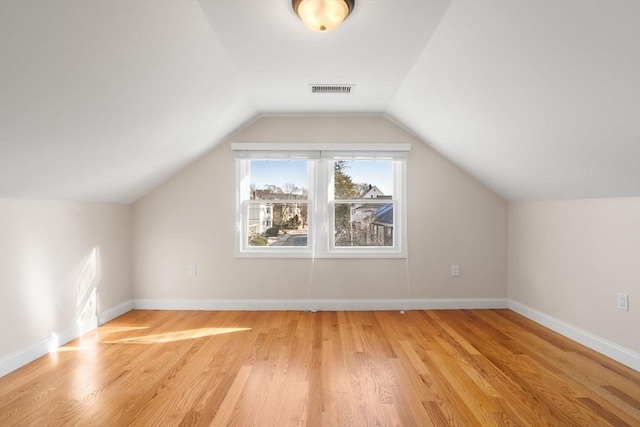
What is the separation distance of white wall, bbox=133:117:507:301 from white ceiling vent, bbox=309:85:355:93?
0.73 metres

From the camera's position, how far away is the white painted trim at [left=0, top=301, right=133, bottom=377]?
2328 millimetres

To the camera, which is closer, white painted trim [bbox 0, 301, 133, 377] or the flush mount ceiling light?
the flush mount ceiling light

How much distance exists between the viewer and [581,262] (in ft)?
9.44

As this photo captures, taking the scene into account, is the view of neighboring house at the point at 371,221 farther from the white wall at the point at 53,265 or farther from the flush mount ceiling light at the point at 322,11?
the white wall at the point at 53,265

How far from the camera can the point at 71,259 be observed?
9.73ft

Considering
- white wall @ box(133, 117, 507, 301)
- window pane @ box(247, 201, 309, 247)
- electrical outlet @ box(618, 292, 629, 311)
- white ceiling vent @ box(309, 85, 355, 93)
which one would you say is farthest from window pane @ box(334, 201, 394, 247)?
electrical outlet @ box(618, 292, 629, 311)

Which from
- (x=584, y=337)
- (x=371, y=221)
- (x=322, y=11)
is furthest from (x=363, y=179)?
(x=584, y=337)

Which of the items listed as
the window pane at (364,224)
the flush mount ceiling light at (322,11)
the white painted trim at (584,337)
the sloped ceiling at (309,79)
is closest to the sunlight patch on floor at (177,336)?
the sloped ceiling at (309,79)

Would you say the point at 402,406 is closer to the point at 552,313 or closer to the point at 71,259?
the point at 552,313

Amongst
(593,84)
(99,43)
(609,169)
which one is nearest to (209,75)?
(99,43)

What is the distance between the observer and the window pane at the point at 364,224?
3967 millimetres

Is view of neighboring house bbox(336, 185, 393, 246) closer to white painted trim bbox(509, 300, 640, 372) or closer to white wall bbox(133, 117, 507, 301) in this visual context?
white wall bbox(133, 117, 507, 301)

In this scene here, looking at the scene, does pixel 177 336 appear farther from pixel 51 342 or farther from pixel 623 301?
pixel 623 301

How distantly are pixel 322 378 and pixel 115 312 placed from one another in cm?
254
